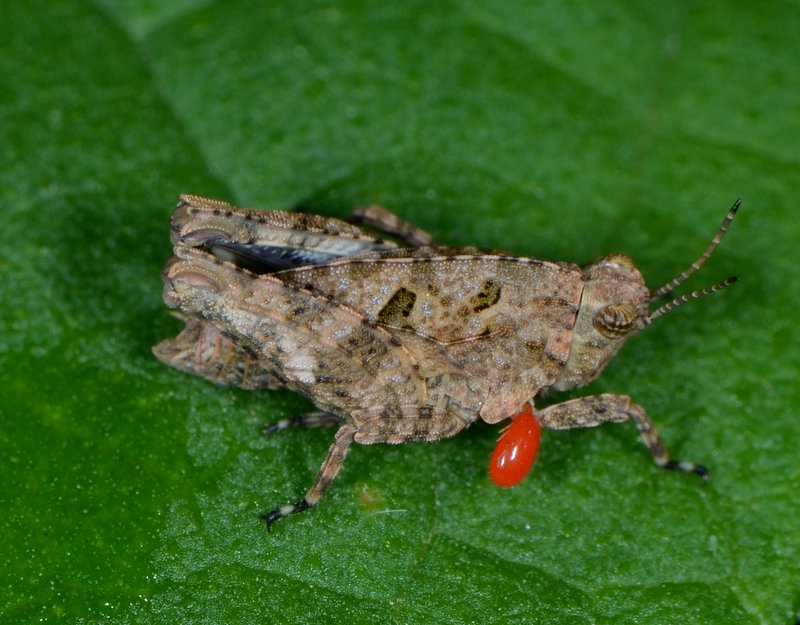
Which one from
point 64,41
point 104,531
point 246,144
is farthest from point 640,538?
point 64,41

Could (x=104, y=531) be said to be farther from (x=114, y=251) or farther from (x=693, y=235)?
(x=693, y=235)

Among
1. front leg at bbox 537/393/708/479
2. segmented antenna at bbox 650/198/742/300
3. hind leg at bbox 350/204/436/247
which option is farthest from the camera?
hind leg at bbox 350/204/436/247

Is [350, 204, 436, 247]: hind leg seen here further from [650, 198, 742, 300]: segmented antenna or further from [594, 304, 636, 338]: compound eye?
[650, 198, 742, 300]: segmented antenna

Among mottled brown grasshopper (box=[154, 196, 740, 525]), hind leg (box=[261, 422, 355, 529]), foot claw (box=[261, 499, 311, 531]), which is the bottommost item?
foot claw (box=[261, 499, 311, 531])

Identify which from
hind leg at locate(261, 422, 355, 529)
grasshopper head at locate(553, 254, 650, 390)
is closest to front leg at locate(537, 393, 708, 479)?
grasshopper head at locate(553, 254, 650, 390)

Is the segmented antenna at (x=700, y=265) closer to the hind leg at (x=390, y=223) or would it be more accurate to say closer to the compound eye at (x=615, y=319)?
the compound eye at (x=615, y=319)

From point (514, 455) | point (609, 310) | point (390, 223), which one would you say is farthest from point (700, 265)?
point (390, 223)

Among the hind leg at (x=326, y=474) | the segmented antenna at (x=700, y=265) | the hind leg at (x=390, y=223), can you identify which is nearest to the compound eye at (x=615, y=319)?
the segmented antenna at (x=700, y=265)
